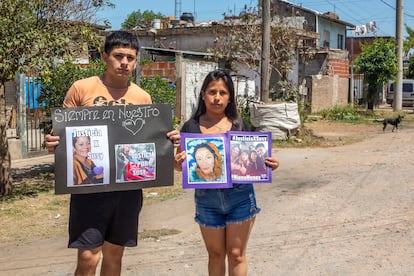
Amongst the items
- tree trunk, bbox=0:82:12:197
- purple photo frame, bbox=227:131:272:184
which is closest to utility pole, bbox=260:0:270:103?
tree trunk, bbox=0:82:12:197

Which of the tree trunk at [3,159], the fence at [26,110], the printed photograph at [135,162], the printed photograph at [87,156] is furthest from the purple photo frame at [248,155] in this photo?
the fence at [26,110]

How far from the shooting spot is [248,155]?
11.8 ft

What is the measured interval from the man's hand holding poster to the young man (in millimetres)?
76

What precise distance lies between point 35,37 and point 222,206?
451 centimetres

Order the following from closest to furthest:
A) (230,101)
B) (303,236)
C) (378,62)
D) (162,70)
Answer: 1. (230,101)
2. (303,236)
3. (162,70)
4. (378,62)

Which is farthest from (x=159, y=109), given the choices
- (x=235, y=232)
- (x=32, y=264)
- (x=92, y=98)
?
(x=32, y=264)

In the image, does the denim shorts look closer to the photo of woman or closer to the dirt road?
the photo of woman

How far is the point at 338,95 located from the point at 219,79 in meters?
26.8

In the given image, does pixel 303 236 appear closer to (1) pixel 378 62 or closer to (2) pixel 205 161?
(2) pixel 205 161

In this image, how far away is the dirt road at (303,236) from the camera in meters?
4.89

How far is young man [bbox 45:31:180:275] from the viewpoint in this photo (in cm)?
336

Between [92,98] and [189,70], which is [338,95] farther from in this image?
[92,98]

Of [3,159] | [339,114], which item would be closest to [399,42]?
[339,114]

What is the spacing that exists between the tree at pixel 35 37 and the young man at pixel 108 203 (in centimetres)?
379
